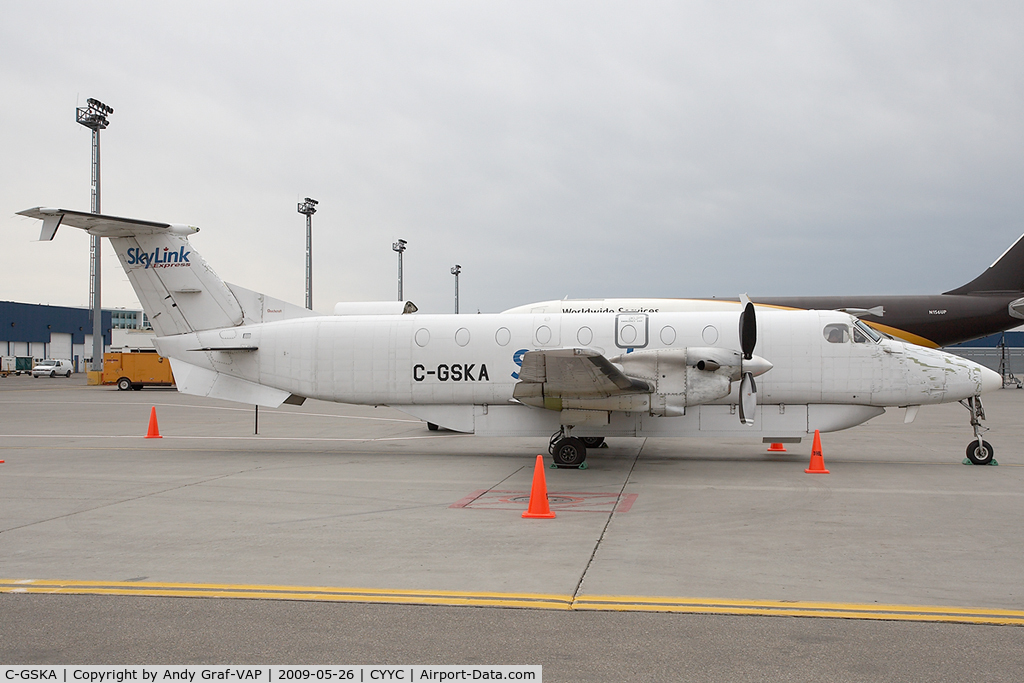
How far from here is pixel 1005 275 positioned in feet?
111

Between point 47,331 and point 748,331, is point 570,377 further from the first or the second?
point 47,331

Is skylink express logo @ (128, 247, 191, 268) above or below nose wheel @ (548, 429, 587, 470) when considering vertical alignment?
above

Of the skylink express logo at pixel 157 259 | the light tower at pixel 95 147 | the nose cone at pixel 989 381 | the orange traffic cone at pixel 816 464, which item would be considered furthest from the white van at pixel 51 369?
the nose cone at pixel 989 381

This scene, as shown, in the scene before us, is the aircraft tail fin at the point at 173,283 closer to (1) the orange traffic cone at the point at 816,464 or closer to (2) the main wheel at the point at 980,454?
(1) the orange traffic cone at the point at 816,464

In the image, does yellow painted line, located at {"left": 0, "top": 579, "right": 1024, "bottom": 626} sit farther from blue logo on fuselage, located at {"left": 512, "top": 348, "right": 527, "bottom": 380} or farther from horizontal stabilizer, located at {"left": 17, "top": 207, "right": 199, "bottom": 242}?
horizontal stabilizer, located at {"left": 17, "top": 207, "right": 199, "bottom": 242}

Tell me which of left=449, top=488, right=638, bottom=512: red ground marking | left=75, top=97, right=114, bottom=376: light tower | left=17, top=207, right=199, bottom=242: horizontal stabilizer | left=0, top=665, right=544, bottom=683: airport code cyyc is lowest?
left=449, top=488, right=638, bottom=512: red ground marking

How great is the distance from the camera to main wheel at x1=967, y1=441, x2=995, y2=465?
537 inches

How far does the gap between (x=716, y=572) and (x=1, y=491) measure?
10482 mm

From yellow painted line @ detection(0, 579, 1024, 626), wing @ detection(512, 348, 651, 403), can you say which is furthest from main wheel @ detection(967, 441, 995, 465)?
yellow painted line @ detection(0, 579, 1024, 626)

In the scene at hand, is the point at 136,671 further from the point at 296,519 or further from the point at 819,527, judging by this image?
the point at 819,527

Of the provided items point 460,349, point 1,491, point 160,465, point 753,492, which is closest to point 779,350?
point 753,492

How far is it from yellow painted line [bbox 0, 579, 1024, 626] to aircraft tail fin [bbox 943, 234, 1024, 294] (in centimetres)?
3428

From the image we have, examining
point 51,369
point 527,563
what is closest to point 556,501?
point 527,563

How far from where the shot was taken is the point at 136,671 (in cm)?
441
